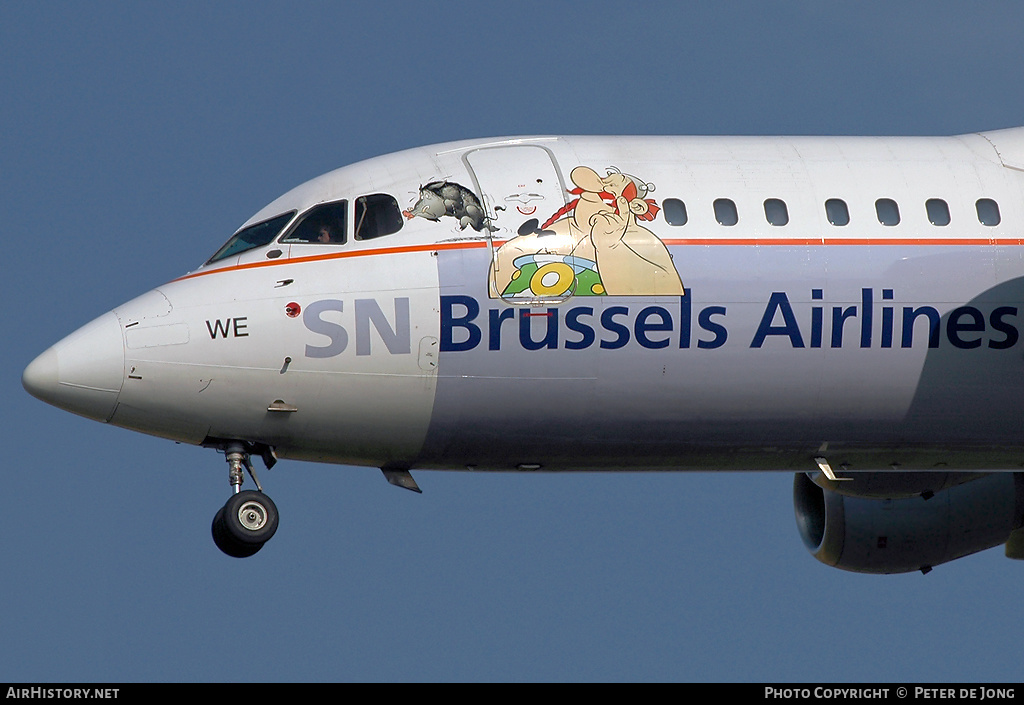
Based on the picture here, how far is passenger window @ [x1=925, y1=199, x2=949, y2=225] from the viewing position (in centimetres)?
2139

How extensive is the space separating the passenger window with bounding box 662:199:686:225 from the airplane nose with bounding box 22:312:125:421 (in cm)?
554

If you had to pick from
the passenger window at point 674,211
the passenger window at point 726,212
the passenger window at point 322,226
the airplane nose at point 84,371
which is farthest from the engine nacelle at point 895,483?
the airplane nose at point 84,371

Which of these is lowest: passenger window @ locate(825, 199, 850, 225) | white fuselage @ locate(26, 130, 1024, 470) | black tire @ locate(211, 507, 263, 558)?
black tire @ locate(211, 507, 263, 558)

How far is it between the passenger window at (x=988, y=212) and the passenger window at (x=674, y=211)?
3122 millimetres

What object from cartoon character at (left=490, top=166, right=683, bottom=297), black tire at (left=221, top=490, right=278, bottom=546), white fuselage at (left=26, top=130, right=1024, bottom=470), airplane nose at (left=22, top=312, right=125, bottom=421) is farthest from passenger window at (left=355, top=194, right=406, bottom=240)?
black tire at (left=221, top=490, right=278, bottom=546)

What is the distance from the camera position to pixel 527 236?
68.0 feet

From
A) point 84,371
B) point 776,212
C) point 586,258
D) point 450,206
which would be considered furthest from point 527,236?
point 84,371

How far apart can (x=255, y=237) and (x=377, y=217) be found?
1327 mm

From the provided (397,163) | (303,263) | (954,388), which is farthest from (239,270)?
(954,388)

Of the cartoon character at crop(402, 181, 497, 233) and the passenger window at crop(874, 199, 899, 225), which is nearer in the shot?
the cartoon character at crop(402, 181, 497, 233)

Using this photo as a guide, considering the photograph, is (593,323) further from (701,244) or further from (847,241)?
(847,241)

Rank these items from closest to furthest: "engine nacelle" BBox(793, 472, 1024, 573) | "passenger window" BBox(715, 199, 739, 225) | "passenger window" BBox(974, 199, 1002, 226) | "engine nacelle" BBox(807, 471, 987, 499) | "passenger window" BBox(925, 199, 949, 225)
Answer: "passenger window" BBox(715, 199, 739, 225)
"passenger window" BBox(925, 199, 949, 225)
"passenger window" BBox(974, 199, 1002, 226)
"engine nacelle" BBox(807, 471, 987, 499)
"engine nacelle" BBox(793, 472, 1024, 573)

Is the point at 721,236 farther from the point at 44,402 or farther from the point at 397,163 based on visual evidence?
the point at 44,402

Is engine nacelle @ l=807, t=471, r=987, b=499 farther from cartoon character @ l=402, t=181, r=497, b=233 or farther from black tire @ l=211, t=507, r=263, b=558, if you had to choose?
black tire @ l=211, t=507, r=263, b=558
